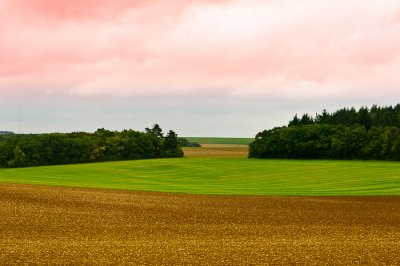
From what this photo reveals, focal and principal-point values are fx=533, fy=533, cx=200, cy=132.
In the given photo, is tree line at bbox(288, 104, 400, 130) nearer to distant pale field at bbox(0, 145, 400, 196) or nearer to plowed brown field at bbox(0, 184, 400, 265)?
distant pale field at bbox(0, 145, 400, 196)

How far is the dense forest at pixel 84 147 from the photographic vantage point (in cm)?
12162

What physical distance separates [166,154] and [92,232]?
4423 inches

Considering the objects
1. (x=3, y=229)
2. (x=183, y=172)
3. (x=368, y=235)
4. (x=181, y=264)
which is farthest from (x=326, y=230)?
(x=183, y=172)

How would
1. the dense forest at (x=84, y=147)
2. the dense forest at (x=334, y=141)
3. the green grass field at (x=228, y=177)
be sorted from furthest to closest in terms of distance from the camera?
the dense forest at (x=84, y=147) → the dense forest at (x=334, y=141) → the green grass field at (x=228, y=177)

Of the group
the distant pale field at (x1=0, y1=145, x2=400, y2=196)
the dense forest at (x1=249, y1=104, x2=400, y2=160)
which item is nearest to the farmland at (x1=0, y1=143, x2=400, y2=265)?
the distant pale field at (x1=0, y1=145, x2=400, y2=196)

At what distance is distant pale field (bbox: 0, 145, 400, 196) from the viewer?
5828 cm

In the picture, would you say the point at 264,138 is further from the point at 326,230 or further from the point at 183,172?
the point at 326,230

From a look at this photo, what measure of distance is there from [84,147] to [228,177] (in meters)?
54.7

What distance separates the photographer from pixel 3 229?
26688mm

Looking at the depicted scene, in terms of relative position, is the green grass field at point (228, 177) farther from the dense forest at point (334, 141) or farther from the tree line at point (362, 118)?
the tree line at point (362, 118)

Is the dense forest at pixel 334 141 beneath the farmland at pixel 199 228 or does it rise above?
above

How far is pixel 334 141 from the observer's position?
115125 millimetres

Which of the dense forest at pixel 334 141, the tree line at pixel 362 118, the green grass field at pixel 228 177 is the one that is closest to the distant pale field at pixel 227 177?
the green grass field at pixel 228 177

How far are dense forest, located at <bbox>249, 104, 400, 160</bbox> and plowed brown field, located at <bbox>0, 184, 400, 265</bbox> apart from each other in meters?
67.8
